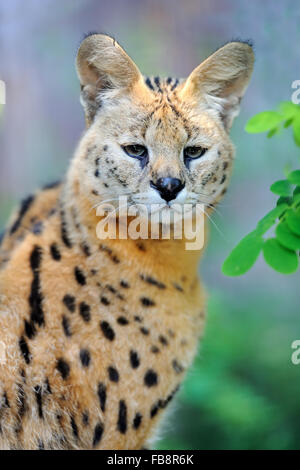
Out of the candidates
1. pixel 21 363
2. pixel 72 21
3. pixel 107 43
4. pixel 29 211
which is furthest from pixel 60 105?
pixel 21 363

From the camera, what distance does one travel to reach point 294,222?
6.07ft

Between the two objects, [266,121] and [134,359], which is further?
[134,359]

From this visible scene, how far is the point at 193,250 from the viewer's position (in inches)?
108

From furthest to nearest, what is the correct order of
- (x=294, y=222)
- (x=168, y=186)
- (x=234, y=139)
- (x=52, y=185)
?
(x=234, y=139), (x=52, y=185), (x=168, y=186), (x=294, y=222)

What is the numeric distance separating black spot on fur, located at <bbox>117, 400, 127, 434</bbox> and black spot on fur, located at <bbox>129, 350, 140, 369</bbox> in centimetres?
15

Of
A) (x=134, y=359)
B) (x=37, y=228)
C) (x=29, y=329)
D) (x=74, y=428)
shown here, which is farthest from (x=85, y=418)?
(x=37, y=228)

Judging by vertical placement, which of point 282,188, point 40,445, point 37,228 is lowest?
point 40,445

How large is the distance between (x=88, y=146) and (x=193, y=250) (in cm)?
65

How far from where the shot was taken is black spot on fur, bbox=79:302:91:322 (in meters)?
2.55

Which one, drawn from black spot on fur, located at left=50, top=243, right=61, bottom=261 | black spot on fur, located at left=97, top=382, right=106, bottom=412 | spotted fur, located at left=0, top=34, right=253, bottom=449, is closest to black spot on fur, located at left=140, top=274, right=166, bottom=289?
spotted fur, located at left=0, top=34, right=253, bottom=449

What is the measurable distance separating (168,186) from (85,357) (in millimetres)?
780

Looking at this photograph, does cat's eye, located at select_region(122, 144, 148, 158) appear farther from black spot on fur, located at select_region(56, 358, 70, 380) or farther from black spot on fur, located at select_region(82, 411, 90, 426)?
black spot on fur, located at select_region(82, 411, 90, 426)

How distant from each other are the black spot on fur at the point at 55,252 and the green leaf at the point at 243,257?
95 centimetres

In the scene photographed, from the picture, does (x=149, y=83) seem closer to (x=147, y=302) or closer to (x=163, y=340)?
(x=147, y=302)
